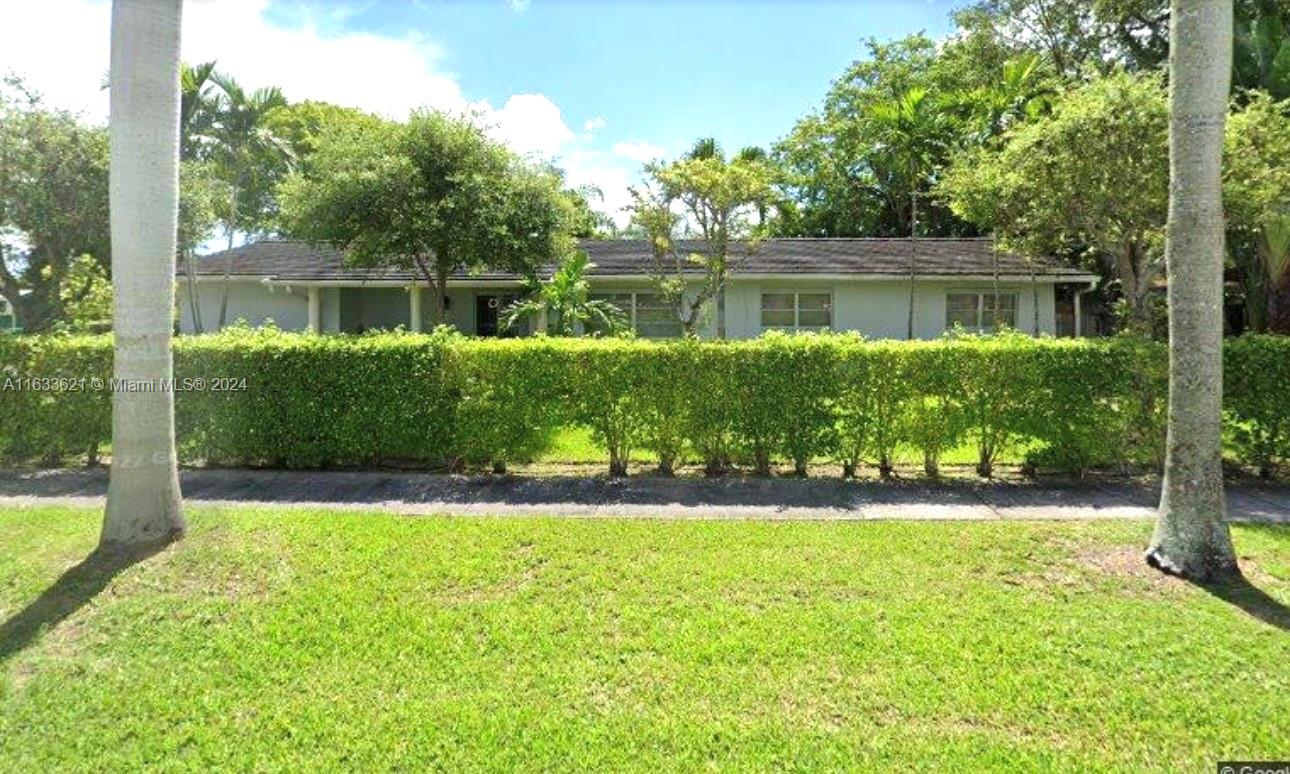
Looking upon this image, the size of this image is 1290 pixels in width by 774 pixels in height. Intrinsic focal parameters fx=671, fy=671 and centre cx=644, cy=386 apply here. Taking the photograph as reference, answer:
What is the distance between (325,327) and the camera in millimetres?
19969

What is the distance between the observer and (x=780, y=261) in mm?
17969

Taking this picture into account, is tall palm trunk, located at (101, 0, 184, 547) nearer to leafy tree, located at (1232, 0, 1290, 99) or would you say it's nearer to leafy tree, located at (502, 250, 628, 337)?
leafy tree, located at (502, 250, 628, 337)

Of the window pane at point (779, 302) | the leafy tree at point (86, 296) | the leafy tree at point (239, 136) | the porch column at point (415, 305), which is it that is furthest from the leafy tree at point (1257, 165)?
the leafy tree at point (239, 136)

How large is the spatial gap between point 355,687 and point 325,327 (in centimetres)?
1867

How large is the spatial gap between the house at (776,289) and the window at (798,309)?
1.1 inches

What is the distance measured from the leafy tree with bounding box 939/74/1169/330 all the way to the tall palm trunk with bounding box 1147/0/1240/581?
467 cm

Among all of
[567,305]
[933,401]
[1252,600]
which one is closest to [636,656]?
[1252,600]

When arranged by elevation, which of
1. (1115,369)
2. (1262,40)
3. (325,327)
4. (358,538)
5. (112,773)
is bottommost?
(112,773)

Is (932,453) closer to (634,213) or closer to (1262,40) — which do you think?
(634,213)

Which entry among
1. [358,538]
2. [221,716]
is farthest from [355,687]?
[358,538]

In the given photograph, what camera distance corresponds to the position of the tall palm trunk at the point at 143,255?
479 cm

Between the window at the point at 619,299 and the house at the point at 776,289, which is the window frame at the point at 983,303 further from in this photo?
the window at the point at 619,299

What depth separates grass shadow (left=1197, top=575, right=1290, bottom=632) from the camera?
411 cm

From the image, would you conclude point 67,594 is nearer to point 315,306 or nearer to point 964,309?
point 315,306
